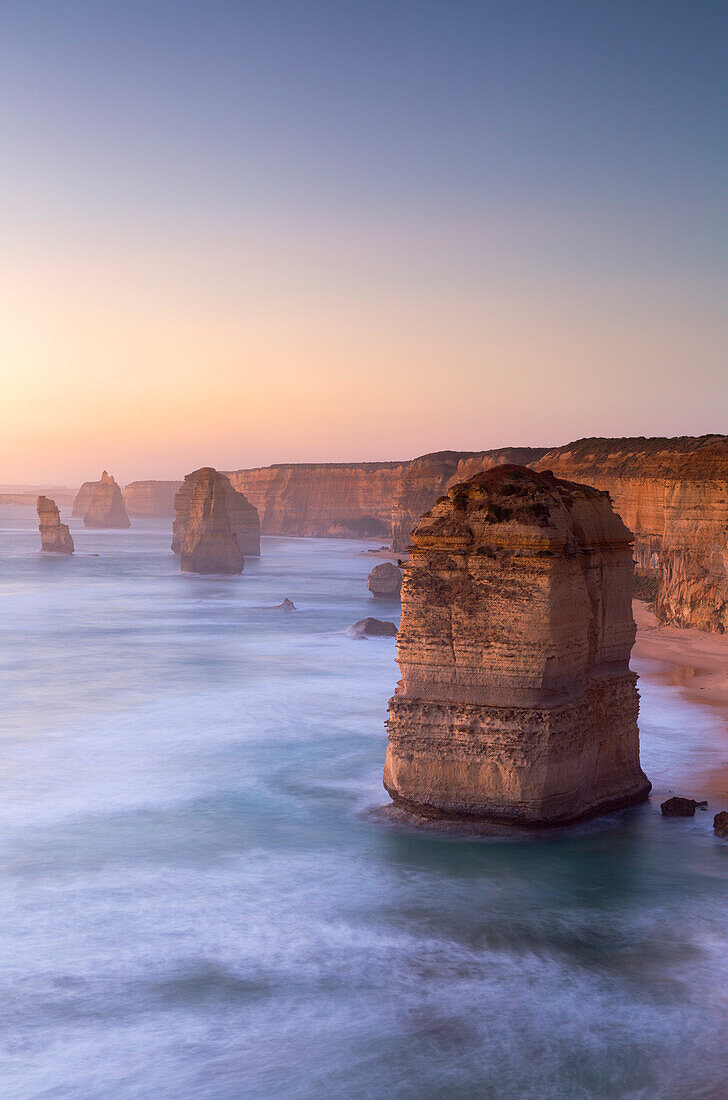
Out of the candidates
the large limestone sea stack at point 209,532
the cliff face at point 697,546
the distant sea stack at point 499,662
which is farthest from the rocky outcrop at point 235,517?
the distant sea stack at point 499,662

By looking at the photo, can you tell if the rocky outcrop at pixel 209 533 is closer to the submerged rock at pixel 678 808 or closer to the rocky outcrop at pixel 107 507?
the submerged rock at pixel 678 808

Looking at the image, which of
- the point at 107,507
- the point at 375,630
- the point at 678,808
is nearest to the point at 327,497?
the point at 107,507

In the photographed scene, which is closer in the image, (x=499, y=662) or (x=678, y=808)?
(x=499, y=662)

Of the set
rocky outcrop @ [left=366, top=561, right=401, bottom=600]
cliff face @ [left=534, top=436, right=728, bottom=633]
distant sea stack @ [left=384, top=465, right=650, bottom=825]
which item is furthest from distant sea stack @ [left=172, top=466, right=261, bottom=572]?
distant sea stack @ [left=384, top=465, right=650, bottom=825]

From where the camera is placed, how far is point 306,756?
23250 mm

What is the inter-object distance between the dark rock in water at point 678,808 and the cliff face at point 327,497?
128893 mm

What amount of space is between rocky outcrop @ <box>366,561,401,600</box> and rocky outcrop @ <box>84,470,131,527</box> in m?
135

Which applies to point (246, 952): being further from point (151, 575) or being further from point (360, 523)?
point (360, 523)

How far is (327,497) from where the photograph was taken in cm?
15950

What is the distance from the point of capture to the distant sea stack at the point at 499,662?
15.2 metres

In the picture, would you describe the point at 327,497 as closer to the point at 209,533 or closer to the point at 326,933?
the point at 209,533

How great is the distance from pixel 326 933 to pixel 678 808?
6873 mm

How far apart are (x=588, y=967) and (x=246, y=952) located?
176 inches

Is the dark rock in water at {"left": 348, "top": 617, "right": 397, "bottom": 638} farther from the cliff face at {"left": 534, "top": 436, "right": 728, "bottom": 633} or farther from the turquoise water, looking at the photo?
the turquoise water
